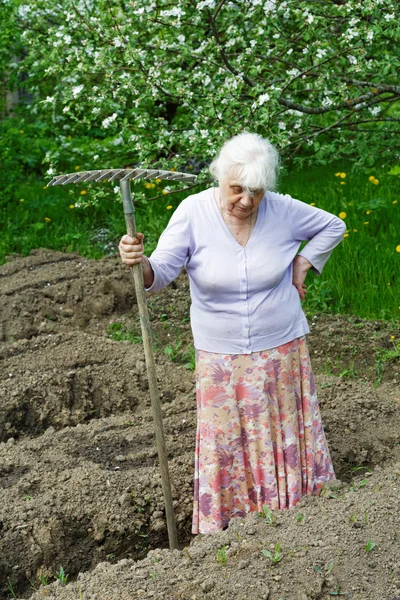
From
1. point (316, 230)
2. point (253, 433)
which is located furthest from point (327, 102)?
point (253, 433)

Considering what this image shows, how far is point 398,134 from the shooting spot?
6.00m

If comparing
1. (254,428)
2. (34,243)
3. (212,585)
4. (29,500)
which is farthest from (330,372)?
(34,243)

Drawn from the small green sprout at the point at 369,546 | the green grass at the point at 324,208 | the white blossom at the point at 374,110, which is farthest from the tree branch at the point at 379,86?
the small green sprout at the point at 369,546

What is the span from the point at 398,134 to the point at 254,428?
131 inches

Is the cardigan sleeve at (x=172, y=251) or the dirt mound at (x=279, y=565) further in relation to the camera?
the cardigan sleeve at (x=172, y=251)

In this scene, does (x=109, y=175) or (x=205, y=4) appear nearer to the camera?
(x=109, y=175)

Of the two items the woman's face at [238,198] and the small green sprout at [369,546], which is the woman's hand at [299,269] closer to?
the woman's face at [238,198]

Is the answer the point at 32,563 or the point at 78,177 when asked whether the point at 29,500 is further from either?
the point at 78,177

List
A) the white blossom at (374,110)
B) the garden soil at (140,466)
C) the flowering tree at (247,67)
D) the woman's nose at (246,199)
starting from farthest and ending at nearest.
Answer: the white blossom at (374,110), the flowering tree at (247,67), the woman's nose at (246,199), the garden soil at (140,466)

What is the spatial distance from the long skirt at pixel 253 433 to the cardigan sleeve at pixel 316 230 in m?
0.36

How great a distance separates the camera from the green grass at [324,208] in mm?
5750

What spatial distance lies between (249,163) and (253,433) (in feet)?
3.55

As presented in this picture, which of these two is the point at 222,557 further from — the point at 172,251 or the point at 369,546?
the point at 172,251

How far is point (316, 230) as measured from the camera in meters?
3.49
